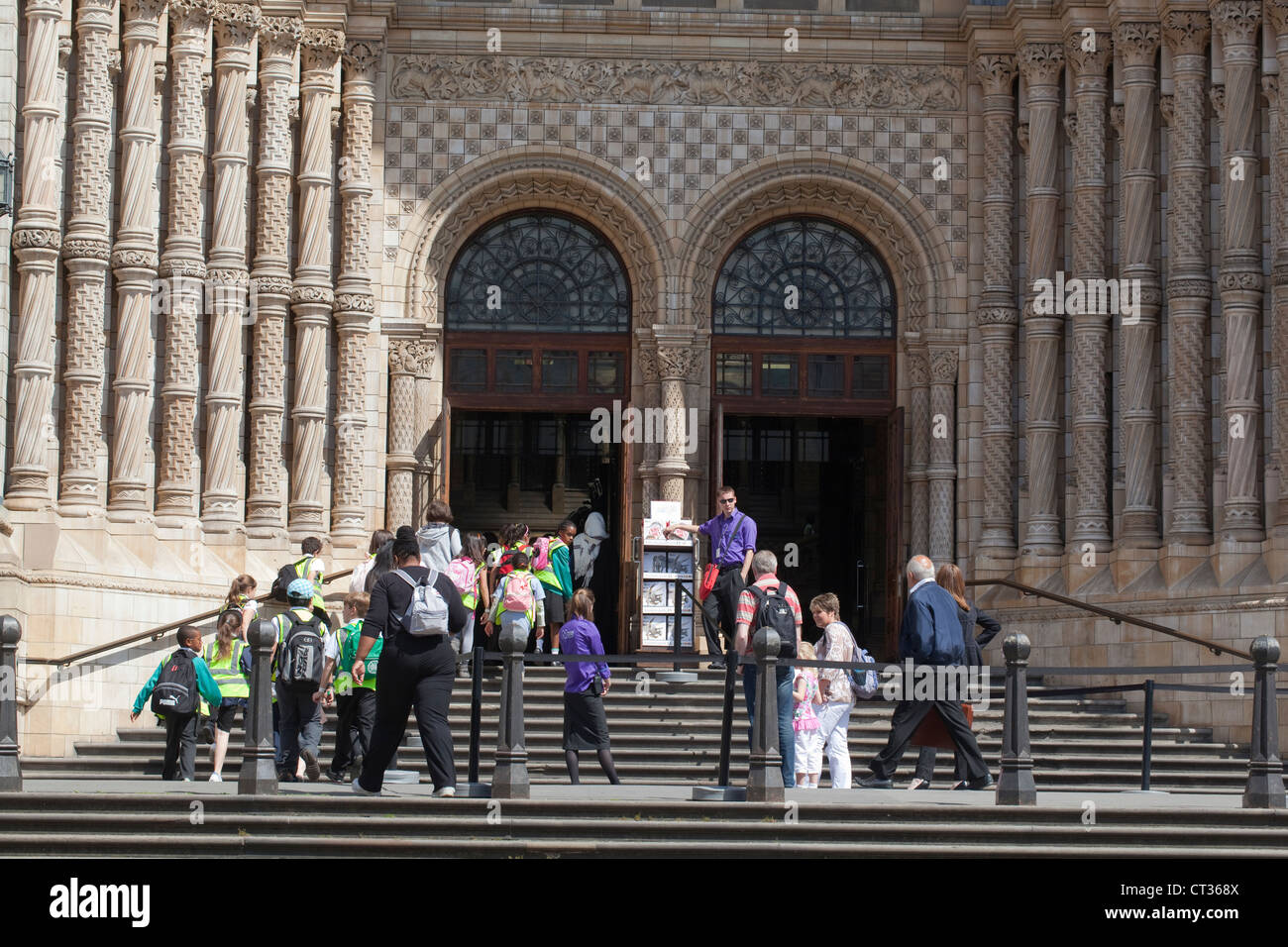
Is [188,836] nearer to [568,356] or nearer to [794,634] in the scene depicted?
[794,634]

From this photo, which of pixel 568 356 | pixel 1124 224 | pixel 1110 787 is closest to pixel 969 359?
pixel 1124 224

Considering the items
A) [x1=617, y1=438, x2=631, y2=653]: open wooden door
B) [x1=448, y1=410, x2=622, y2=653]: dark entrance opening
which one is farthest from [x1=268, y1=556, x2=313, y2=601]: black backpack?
[x1=448, y1=410, x2=622, y2=653]: dark entrance opening

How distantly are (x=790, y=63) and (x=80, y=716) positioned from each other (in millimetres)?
11071

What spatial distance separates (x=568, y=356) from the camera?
23797 mm

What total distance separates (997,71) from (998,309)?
2.73 m

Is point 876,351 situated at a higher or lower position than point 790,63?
lower

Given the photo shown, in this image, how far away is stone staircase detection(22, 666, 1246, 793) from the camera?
669 inches

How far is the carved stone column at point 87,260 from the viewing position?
19.7 m

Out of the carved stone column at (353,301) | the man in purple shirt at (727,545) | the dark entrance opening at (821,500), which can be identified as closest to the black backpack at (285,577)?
the man in purple shirt at (727,545)

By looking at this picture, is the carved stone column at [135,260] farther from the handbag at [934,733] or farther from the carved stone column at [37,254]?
the handbag at [934,733]

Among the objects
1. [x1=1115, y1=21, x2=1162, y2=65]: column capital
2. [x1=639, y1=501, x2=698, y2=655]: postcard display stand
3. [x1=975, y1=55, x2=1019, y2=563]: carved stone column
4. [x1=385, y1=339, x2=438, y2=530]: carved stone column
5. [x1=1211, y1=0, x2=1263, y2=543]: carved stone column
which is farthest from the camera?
[x1=385, y1=339, x2=438, y2=530]: carved stone column

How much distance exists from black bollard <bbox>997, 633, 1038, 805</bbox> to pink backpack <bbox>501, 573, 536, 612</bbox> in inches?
229

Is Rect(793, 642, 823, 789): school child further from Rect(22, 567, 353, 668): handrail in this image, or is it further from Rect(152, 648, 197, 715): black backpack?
Rect(22, 567, 353, 668): handrail

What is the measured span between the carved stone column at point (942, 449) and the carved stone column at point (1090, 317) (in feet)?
5.52
